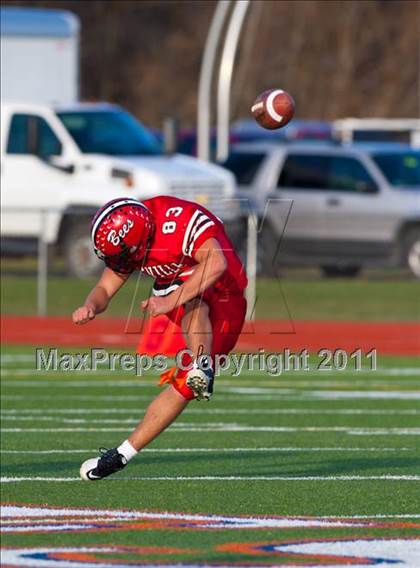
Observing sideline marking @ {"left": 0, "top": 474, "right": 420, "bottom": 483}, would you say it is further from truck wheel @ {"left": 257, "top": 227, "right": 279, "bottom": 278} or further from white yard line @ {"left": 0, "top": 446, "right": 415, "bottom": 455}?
truck wheel @ {"left": 257, "top": 227, "right": 279, "bottom": 278}

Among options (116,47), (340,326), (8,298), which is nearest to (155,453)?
(340,326)

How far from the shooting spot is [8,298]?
25438 mm

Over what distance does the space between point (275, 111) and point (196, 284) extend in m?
1.69

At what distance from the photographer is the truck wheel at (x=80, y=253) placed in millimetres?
25281

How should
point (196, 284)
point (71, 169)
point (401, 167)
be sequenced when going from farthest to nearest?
1. point (401, 167)
2. point (71, 169)
3. point (196, 284)

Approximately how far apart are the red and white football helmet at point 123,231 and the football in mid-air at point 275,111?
4.48ft

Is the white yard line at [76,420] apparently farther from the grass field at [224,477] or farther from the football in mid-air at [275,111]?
the football in mid-air at [275,111]

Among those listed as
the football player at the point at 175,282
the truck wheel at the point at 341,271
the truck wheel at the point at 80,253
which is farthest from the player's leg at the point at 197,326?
the truck wheel at the point at 341,271

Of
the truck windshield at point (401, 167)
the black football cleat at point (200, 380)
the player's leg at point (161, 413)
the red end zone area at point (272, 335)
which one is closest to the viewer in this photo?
the black football cleat at point (200, 380)

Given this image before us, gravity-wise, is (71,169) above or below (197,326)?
above

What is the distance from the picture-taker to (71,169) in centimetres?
2594

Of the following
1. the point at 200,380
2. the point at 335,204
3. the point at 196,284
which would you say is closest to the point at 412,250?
the point at 335,204

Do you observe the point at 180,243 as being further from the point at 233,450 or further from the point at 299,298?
the point at 299,298

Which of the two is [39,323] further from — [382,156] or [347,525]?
[347,525]
